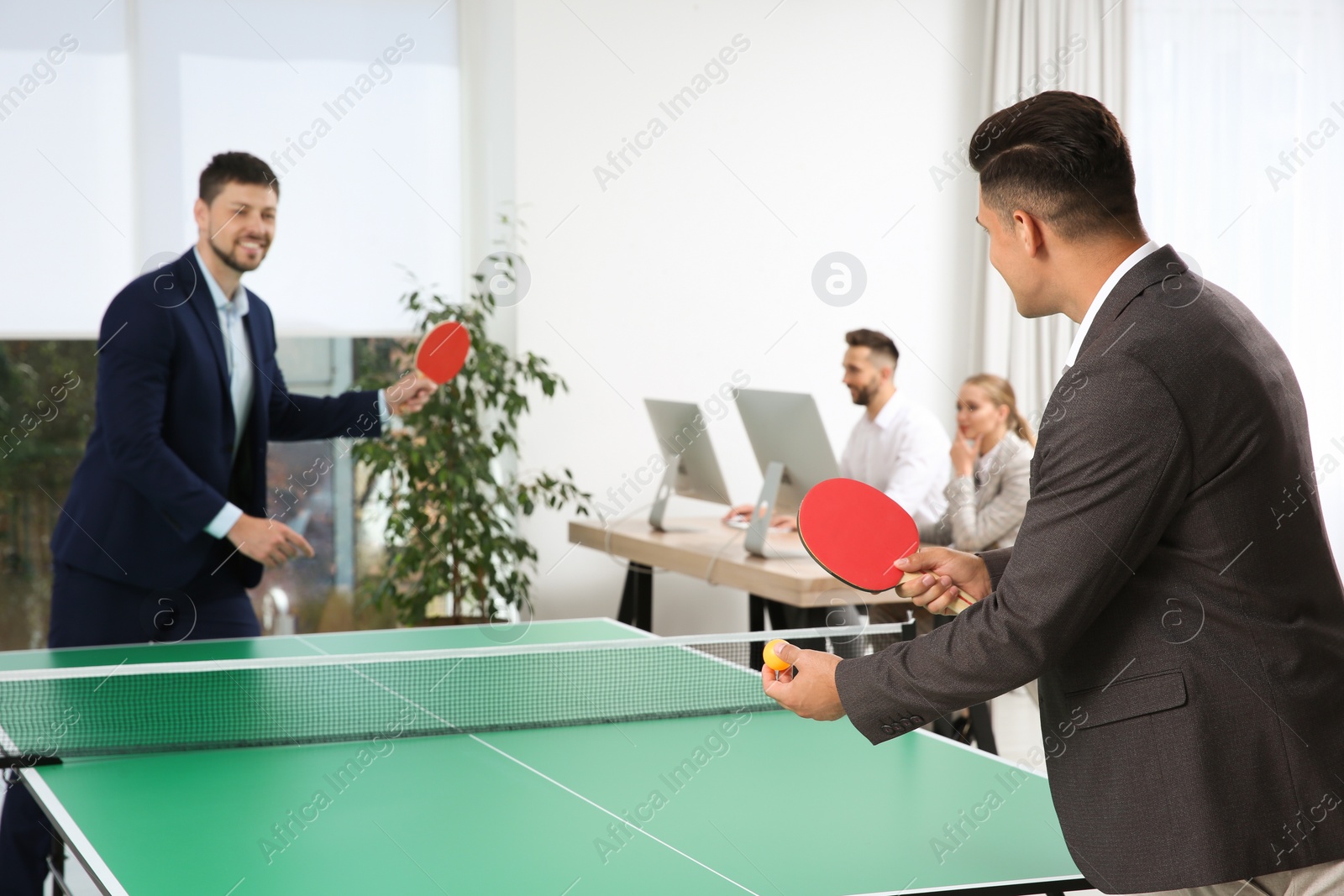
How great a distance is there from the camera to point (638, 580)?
5652 millimetres

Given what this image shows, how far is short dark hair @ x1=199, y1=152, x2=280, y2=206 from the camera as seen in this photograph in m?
3.14

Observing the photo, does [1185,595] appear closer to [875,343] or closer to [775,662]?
[775,662]

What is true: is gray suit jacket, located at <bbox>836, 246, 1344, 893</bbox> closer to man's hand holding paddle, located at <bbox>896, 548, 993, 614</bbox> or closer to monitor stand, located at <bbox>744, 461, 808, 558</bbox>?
man's hand holding paddle, located at <bbox>896, 548, 993, 614</bbox>

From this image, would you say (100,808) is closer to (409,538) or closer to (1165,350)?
(1165,350)

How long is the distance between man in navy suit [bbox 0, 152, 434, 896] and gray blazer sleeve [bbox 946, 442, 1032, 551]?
2565 millimetres

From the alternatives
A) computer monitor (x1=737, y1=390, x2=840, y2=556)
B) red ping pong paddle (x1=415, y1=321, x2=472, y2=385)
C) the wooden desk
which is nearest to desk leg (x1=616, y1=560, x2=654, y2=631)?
the wooden desk

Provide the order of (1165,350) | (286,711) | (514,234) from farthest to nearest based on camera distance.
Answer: (514,234) → (286,711) → (1165,350)

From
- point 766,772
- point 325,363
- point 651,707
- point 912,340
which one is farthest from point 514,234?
point 766,772

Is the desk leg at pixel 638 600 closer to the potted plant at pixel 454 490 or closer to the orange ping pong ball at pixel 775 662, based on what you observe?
the potted plant at pixel 454 490

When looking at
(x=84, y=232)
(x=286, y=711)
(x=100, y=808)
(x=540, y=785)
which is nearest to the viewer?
(x=100, y=808)

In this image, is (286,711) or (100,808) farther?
(286,711)

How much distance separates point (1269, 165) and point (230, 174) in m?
5.15

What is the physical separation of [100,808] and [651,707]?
1095 mm

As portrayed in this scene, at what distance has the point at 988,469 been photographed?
478cm
